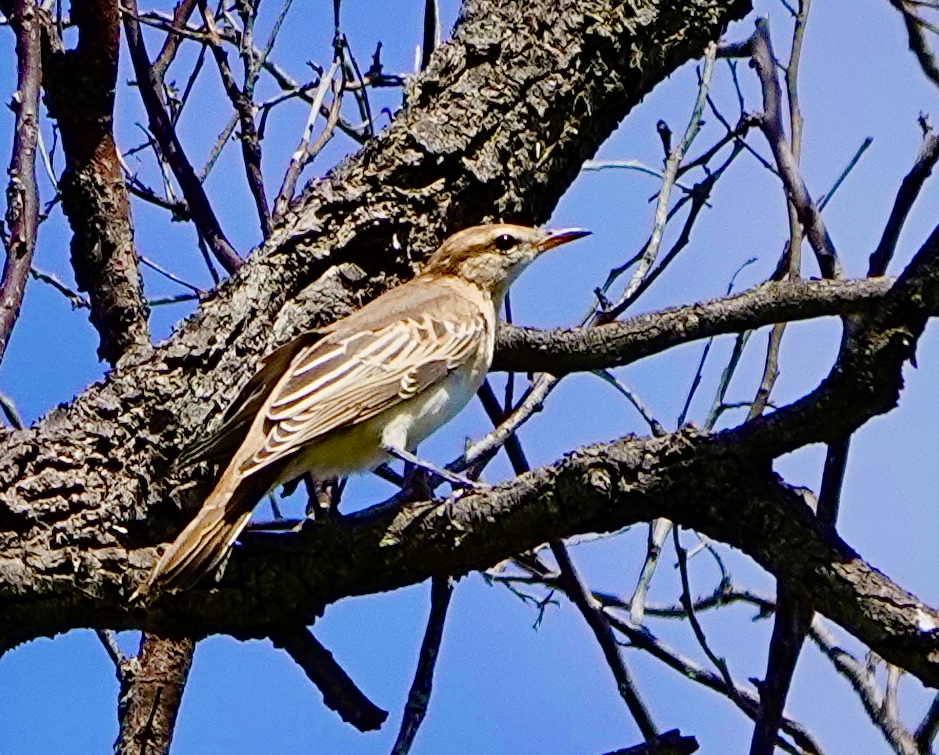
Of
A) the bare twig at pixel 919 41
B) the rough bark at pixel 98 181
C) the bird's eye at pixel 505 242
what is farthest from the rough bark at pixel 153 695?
the bare twig at pixel 919 41

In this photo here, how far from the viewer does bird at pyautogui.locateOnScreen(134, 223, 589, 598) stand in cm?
376

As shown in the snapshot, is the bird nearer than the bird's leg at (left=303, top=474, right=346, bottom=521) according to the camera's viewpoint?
Yes

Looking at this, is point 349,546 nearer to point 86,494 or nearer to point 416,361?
point 86,494

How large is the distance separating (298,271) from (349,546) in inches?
37.1

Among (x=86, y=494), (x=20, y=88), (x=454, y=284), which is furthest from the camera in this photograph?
(x=454, y=284)

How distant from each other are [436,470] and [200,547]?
904 mm

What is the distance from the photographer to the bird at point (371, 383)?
12.3 ft

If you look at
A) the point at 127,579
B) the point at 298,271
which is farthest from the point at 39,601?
the point at 298,271

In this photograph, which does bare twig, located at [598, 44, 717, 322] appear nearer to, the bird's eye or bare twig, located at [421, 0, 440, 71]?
the bird's eye

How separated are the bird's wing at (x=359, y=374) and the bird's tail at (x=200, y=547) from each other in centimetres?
20

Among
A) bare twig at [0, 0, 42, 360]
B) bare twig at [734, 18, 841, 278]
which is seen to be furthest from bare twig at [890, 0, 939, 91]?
bare twig at [0, 0, 42, 360]

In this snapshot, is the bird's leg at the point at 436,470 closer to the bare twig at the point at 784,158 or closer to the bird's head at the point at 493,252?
the bird's head at the point at 493,252

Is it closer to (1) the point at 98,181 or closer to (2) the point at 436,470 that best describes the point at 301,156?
(1) the point at 98,181

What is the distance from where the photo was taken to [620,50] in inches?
167
